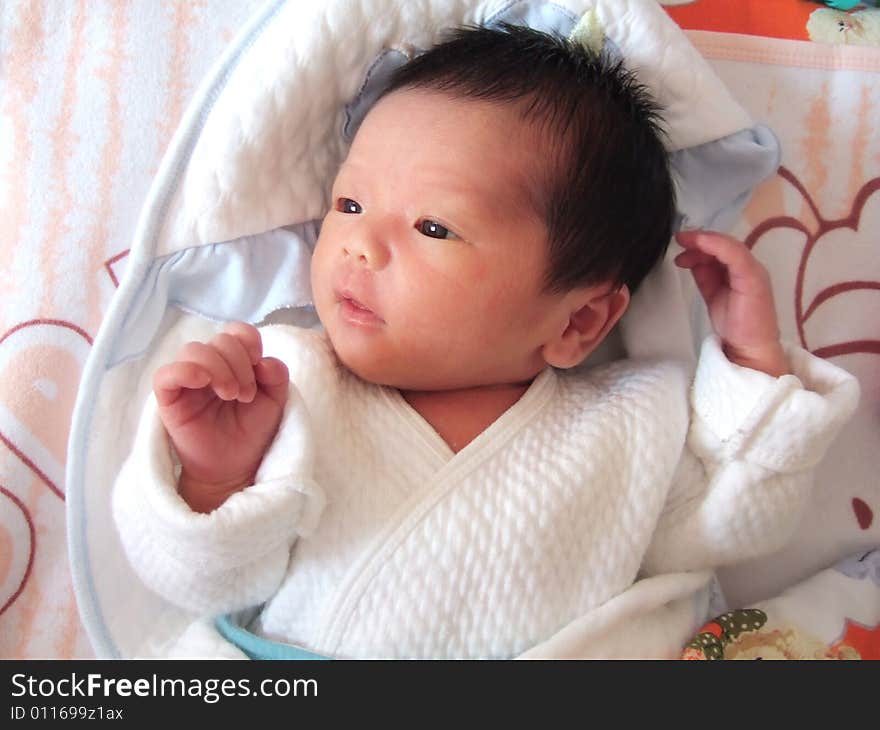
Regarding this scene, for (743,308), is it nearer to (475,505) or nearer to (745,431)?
(745,431)

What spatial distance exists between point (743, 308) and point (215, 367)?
0.67m

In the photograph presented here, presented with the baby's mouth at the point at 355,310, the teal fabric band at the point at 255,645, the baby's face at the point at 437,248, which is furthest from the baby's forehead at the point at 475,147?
the teal fabric band at the point at 255,645

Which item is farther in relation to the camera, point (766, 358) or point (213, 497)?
point (766, 358)

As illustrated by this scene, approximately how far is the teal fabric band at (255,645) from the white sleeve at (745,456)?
17.8 inches

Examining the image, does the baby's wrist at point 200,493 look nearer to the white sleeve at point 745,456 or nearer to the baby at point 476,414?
the baby at point 476,414

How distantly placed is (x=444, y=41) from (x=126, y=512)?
2.32 ft

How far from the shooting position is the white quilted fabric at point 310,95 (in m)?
1.33

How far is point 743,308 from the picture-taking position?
1321 mm

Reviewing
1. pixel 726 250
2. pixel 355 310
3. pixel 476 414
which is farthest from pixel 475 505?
pixel 726 250

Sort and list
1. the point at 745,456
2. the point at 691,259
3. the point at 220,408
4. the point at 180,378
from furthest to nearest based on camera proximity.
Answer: the point at 691,259 < the point at 745,456 < the point at 220,408 < the point at 180,378

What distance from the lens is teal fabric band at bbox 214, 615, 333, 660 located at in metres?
1.17

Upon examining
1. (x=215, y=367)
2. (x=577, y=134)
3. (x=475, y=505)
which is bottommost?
(x=475, y=505)

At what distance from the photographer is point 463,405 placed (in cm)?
129
